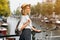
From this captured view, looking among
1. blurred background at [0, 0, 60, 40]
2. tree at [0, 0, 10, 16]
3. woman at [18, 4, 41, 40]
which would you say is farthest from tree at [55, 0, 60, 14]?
tree at [0, 0, 10, 16]

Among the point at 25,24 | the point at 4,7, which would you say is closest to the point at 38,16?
the point at 25,24

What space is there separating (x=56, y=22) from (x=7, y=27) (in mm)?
524

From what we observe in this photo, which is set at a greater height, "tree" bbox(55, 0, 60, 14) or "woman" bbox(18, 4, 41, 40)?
"tree" bbox(55, 0, 60, 14)

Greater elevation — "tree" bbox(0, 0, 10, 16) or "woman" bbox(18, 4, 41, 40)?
"tree" bbox(0, 0, 10, 16)

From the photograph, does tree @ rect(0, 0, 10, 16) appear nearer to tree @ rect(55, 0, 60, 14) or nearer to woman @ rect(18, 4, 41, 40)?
woman @ rect(18, 4, 41, 40)

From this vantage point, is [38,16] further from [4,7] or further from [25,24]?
[4,7]

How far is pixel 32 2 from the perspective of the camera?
1.91m

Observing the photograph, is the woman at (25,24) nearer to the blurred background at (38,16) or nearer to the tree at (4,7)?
the blurred background at (38,16)

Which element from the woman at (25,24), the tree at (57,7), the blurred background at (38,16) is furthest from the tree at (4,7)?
the tree at (57,7)

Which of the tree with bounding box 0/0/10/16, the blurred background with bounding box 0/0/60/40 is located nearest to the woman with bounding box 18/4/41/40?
the blurred background with bounding box 0/0/60/40

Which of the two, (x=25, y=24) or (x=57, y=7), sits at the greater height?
(x=57, y=7)

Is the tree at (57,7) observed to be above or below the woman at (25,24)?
above

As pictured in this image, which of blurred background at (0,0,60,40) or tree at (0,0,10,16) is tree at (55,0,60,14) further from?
tree at (0,0,10,16)

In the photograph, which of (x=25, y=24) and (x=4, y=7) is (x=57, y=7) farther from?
(x=4, y=7)
